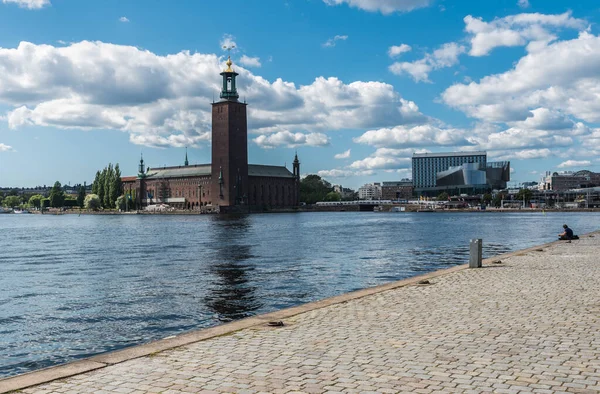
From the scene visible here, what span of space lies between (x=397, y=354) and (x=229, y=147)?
154178 millimetres

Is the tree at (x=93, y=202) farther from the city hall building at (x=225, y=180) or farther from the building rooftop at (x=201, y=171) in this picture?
the building rooftop at (x=201, y=171)

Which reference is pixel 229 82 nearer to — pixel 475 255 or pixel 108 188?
pixel 108 188

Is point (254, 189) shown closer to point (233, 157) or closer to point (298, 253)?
point (233, 157)

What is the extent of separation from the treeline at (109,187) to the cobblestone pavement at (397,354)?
16474 cm

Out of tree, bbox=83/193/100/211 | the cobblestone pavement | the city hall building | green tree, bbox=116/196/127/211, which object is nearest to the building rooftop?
the city hall building

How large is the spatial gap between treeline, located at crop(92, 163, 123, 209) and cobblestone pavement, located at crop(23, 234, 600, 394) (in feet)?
540

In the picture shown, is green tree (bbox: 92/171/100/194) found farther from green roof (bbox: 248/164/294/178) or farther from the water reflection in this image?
the water reflection

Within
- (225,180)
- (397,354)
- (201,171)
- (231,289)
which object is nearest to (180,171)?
(201,171)

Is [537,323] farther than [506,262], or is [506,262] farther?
[506,262]

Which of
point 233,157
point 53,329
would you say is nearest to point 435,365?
point 53,329

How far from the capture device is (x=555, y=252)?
25438 mm

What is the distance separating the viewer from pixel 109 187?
16962 centimetres

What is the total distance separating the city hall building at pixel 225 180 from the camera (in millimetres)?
160625

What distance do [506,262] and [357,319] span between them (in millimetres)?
12288
